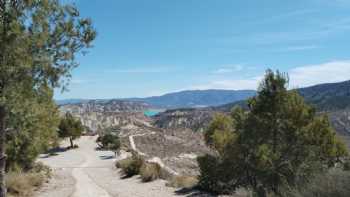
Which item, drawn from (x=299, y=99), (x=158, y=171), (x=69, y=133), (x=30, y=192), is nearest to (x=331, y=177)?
(x=299, y=99)

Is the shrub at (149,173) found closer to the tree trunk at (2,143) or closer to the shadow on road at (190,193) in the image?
the shadow on road at (190,193)

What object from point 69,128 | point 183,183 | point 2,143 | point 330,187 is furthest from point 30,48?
point 69,128

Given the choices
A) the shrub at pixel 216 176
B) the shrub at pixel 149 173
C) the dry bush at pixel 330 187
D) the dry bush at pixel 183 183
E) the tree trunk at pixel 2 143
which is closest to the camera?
the dry bush at pixel 330 187

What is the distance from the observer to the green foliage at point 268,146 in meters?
14.3

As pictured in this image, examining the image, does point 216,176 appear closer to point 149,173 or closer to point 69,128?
point 149,173

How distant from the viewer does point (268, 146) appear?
49.5ft

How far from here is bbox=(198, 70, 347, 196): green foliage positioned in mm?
14266

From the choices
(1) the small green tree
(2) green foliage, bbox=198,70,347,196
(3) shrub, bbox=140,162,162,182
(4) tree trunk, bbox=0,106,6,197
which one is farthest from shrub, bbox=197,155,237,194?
(1) the small green tree

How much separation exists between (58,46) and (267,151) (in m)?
8.88

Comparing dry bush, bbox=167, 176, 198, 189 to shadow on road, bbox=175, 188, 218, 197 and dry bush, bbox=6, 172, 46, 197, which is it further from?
dry bush, bbox=6, 172, 46, 197

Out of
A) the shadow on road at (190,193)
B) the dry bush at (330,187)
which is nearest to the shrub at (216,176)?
the shadow on road at (190,193)

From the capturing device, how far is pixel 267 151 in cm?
1451

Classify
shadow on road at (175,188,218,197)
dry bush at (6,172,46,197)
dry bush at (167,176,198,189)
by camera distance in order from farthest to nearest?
1. dry bush at (167,176,198,189)
2. shadow on road at (175,188,218,197)
3. dry bush at (6,172,46,197)

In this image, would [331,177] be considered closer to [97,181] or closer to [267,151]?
[267,151]
